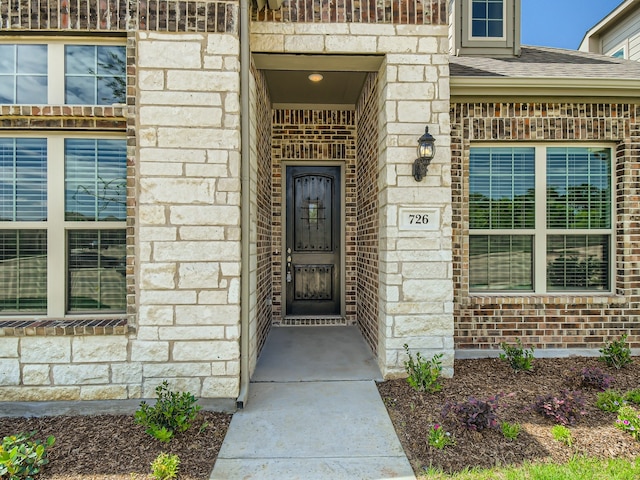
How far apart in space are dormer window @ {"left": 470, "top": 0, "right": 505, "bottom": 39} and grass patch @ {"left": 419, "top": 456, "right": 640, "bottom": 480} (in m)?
4.98

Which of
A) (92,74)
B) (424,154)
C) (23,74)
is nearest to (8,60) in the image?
(23,74)

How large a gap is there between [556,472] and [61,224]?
12.5 ft

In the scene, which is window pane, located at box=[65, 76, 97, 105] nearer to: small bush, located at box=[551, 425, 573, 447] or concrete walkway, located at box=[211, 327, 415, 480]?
concrete walkway, located at box=[211, 327, 415, 480]

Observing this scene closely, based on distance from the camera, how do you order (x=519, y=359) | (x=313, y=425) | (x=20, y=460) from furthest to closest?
(x=519, y=359)
(x=313, y=425)
(x=20, y=460)

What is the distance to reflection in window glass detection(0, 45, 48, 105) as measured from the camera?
2.82 meters

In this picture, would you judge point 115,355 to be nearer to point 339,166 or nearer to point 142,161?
point 142,161

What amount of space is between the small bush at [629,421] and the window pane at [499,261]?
1590 millimetres

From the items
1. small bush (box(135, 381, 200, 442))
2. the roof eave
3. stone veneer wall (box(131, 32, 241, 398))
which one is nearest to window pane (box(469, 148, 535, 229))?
the roof eave

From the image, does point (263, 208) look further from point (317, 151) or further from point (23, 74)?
point (23, 74)

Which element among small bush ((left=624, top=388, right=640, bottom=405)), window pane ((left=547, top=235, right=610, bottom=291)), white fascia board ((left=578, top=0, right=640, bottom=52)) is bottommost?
small bush ((left=624, top=388, right=640, bottom=405))

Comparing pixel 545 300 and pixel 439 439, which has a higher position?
pixel 545 300

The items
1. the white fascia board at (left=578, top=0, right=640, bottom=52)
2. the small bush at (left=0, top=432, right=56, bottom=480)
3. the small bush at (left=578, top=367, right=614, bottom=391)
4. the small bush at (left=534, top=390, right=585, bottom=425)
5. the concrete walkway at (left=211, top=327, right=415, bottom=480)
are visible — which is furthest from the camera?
the white fascia board at (left=578, top=0, right=640, bottom=52)

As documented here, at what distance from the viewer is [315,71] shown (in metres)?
3.74

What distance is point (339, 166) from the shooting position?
195 inches
